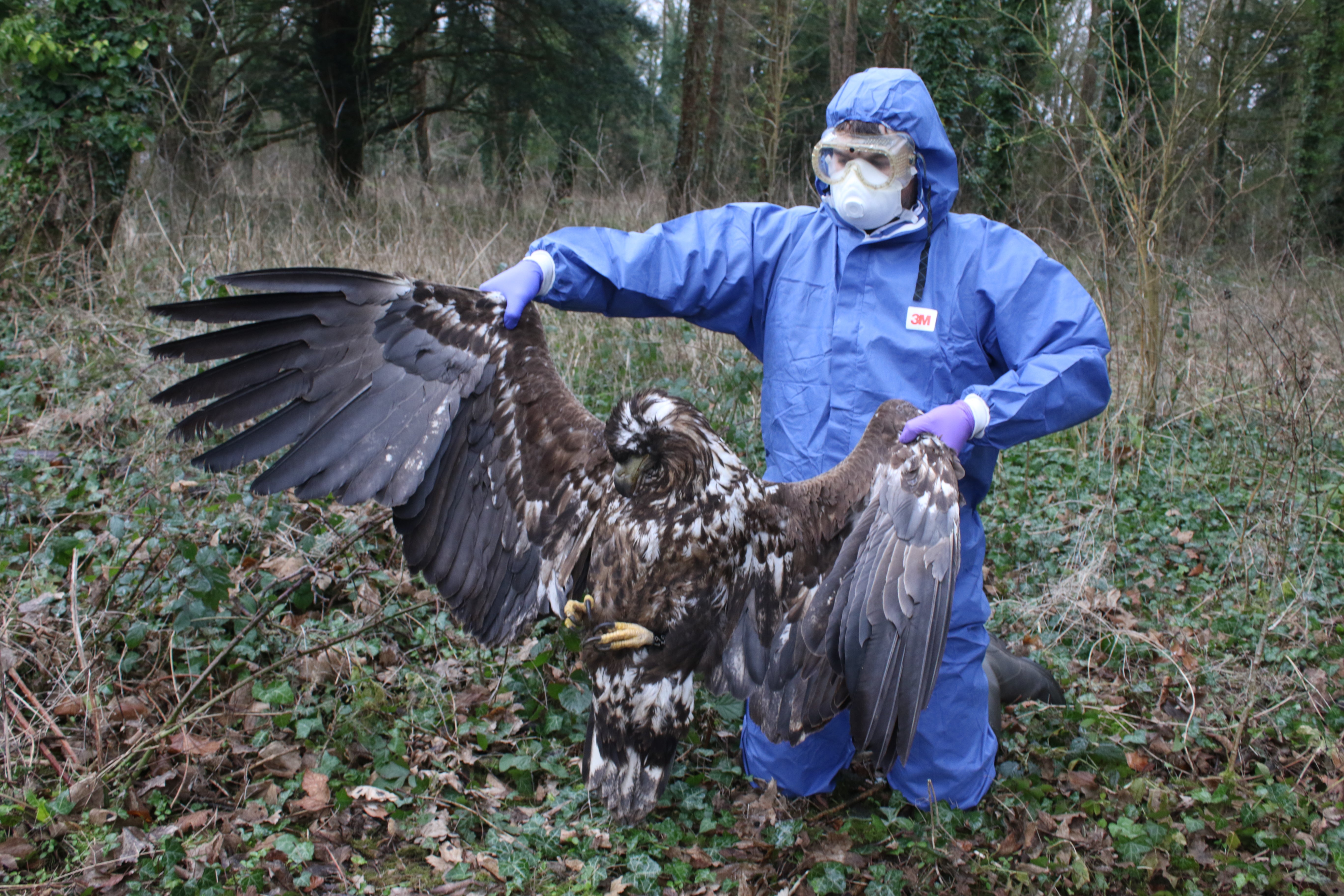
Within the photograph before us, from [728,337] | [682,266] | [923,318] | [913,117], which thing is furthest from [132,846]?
[728,337]

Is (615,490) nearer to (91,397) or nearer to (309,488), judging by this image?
(309,488)

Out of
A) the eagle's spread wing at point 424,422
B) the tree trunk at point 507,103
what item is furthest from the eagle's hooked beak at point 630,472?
the tree trunk at point 507,103

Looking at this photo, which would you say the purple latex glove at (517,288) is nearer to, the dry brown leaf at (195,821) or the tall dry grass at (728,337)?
the dry brown leaf at (195,821)

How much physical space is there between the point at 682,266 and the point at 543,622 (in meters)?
1.75

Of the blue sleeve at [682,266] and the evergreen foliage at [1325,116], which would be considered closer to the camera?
the blue sleeve at [682,266]

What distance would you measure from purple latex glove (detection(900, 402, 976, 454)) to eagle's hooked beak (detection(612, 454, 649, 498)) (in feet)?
2.70

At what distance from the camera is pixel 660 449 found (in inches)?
115

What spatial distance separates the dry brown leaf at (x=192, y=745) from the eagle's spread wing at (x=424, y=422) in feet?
3.06

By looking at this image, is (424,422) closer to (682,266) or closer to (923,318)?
(682,266)

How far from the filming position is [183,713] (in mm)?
3268

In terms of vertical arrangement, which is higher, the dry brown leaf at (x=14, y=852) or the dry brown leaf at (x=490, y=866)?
the dry brown leaf at (x=14, y=852)

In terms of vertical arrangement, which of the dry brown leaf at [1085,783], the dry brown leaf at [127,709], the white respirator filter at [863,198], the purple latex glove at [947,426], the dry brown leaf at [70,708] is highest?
the white respirator filter at [863,198]

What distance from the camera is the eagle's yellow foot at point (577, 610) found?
3.01 metres

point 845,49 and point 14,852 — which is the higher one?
point 845,49
